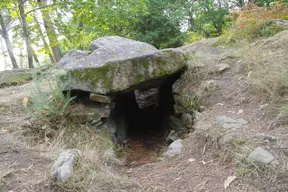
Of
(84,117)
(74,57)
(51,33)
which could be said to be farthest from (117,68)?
(51,33)

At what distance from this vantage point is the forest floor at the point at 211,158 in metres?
1.91

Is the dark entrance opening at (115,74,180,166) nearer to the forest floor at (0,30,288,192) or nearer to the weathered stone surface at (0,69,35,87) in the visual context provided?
the forest floor at (0,30,288,192)

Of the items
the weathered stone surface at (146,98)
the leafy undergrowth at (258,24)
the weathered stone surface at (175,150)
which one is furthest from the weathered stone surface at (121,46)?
the leafy undergrowth at (258,24)

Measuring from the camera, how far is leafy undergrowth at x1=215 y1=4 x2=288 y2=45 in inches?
194

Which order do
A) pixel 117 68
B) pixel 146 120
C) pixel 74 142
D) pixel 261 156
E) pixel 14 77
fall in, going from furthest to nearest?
pixel 14 77 → pixel 146 120 → pixel 117 68 → pixel 74 142 → pixel 261 156

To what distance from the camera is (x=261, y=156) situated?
76.3 inches

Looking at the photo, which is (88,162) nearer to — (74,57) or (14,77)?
(74,57)

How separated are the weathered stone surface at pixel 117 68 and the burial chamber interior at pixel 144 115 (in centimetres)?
61

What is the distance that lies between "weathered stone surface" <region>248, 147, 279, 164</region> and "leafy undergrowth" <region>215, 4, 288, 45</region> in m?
3.63

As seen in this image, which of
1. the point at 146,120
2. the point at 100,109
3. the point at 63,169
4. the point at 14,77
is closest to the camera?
the point at 63,169

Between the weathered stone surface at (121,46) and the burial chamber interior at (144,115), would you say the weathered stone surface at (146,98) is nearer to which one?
the burial chamber interior at (144,115)

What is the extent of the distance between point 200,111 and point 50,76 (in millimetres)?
2363

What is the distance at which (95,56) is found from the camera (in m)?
3.86

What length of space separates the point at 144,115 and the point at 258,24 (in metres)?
3.49
